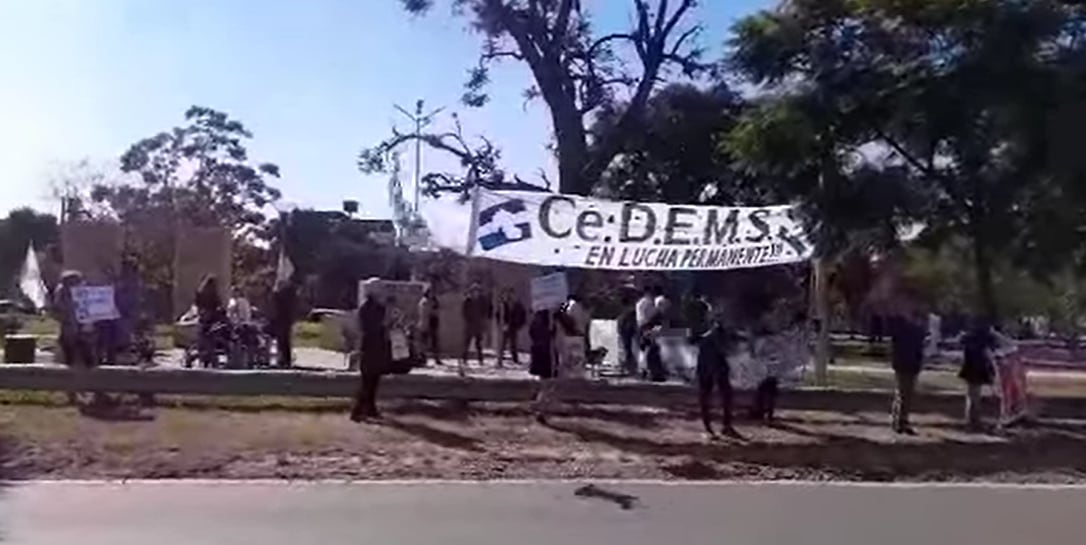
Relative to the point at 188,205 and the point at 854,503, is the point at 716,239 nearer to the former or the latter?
the point at 854,503

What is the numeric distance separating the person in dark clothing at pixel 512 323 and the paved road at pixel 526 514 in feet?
51.9

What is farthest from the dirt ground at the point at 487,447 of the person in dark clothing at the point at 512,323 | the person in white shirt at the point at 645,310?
the person in dark clothing at the point at 512,323

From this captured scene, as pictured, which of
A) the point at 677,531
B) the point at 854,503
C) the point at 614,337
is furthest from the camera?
the point at 614,337

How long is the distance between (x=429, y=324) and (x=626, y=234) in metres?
8.48

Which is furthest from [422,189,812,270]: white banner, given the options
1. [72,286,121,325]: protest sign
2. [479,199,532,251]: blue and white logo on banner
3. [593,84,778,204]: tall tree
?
[593,84,778,204]: tall tree

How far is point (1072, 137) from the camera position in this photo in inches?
685

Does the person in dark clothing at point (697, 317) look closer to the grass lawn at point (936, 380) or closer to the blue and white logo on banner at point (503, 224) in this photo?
the blue and white logo on banner at point (503, 224)

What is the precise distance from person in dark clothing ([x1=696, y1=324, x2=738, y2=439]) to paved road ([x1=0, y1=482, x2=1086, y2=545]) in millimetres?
3143

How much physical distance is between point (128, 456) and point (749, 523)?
19.5 ft

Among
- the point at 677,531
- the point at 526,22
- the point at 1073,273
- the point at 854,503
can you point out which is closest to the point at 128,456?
the point at 677,531

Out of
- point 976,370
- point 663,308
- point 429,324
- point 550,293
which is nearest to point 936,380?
point 663,308

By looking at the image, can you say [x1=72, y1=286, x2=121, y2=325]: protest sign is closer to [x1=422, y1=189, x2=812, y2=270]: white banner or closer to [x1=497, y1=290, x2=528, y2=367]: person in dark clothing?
[x1=422, y1=189, x2=812, y2=270]: white banner

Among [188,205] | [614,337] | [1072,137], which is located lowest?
[614,337]

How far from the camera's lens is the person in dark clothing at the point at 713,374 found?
1694 centimetres
